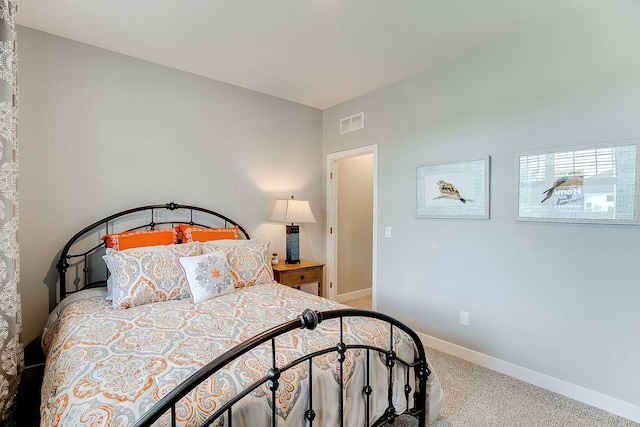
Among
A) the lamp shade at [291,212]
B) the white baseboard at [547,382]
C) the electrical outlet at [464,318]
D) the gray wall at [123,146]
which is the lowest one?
the white baseboard at [547,382]

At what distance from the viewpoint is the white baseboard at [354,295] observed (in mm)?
4458

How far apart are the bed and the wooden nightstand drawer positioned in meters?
0.62

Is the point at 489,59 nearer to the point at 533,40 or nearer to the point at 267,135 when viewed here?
the point at 533,40

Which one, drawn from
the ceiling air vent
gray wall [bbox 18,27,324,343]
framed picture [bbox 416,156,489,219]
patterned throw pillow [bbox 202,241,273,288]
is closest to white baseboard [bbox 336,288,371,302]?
gray wall [bbox 18,27,324,343]

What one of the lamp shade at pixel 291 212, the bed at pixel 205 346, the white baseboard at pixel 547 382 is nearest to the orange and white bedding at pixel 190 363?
the bed at pixel 205 346

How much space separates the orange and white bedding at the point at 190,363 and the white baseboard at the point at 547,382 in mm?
1105

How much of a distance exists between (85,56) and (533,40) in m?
3.55

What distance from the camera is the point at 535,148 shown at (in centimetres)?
238

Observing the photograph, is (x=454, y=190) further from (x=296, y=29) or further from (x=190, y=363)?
(x=190, y=363)

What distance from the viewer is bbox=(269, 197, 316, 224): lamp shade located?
3541 mm

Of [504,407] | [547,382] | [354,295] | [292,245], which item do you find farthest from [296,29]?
[354,295]

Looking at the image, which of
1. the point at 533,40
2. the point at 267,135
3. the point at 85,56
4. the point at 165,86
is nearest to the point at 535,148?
the point at 533,40

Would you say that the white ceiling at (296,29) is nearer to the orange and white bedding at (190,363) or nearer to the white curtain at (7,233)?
the white curtain at (7,233)

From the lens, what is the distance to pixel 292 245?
3.65m
